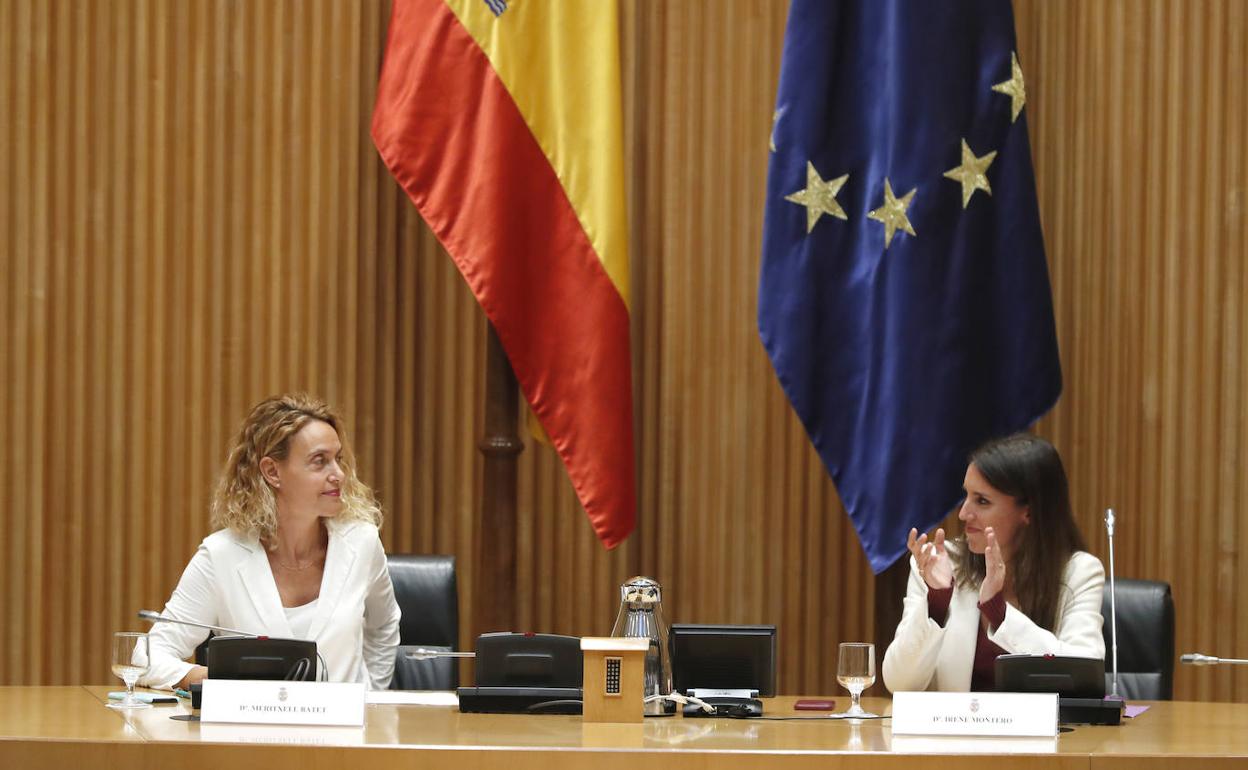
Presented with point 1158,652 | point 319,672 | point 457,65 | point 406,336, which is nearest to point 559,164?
point 457,65

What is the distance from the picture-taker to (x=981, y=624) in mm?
3119

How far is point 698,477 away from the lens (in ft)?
14.5

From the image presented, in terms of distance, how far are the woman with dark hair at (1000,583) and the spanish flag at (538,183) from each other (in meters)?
1.09

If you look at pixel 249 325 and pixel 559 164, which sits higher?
pixel 559 164

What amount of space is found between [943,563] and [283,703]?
4.88ft

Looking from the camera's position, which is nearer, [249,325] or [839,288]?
[839,288]

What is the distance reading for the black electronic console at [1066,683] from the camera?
2.57 meters

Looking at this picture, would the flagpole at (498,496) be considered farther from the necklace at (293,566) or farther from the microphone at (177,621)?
the microphone at (177,621)

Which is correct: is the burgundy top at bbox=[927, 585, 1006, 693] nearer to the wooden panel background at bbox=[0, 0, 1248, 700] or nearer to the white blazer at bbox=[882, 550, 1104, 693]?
the white blazer at bbox=[882, 550, 1104, 693]

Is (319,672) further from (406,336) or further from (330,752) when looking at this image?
(406,336)

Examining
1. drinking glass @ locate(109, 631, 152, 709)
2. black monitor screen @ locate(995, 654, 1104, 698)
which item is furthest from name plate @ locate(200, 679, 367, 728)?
black monitor screen @ locate(995, 654, 1104, 698)

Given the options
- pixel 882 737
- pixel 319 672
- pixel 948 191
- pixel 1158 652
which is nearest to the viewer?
pixel 882 737

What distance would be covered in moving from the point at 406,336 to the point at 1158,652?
2.29m

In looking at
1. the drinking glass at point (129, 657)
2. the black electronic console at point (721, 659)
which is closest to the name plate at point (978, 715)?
the black electronic console at point (721, 659)
